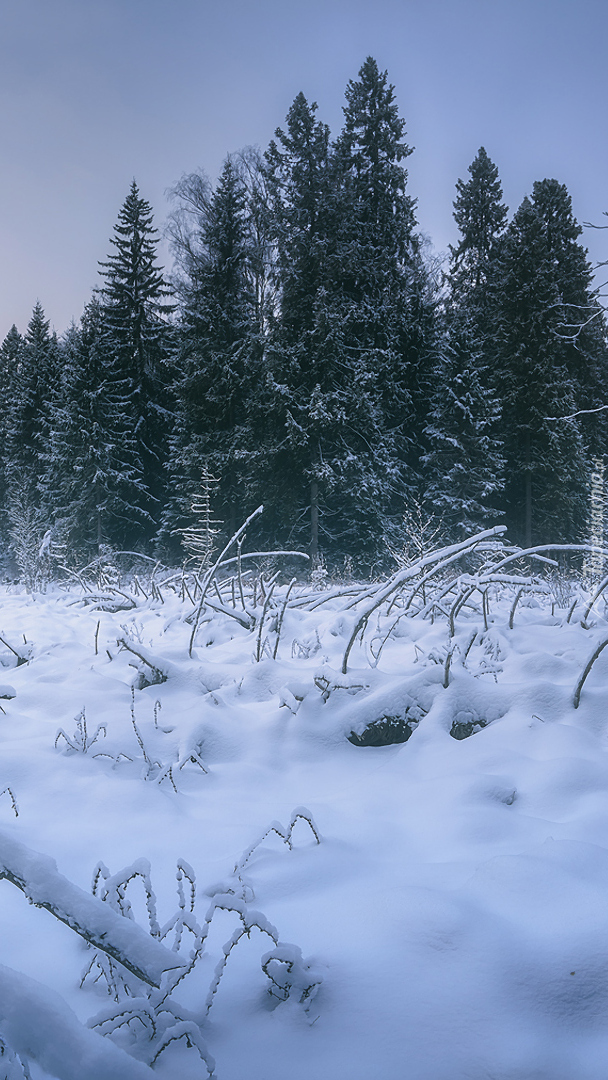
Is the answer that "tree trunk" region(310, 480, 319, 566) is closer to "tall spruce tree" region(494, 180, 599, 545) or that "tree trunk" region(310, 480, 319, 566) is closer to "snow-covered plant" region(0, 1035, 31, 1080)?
"tall spruce tree" region(494, 180, 599, 545)

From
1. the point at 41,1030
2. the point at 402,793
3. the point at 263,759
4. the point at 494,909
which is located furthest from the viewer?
the point at 263,759

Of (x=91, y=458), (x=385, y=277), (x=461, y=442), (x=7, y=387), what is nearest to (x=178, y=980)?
(x=461, y=442)

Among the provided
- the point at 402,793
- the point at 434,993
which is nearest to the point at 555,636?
the point at 402,793

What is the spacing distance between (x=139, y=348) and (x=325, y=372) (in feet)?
29.9

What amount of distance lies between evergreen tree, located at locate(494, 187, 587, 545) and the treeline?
80mm

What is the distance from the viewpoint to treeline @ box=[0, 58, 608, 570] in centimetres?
1788

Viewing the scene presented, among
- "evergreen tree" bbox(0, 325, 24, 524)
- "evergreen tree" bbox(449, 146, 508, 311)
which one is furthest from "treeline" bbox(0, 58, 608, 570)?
"evergreen tree" bbox(0, 325, 24, 524)

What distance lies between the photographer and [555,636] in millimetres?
2867

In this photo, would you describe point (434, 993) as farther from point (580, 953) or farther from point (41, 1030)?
point (41, 1030)

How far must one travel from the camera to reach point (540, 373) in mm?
20812

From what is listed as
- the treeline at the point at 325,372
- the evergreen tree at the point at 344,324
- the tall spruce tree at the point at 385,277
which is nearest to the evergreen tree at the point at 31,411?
the treeline at the point at 325,372

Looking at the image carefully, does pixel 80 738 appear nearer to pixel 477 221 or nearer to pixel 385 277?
pixel 385 277

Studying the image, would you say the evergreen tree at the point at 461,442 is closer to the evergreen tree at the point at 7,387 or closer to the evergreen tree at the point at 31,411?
the evergreen tree at the point at 31,411

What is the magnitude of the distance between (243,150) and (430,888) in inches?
995
